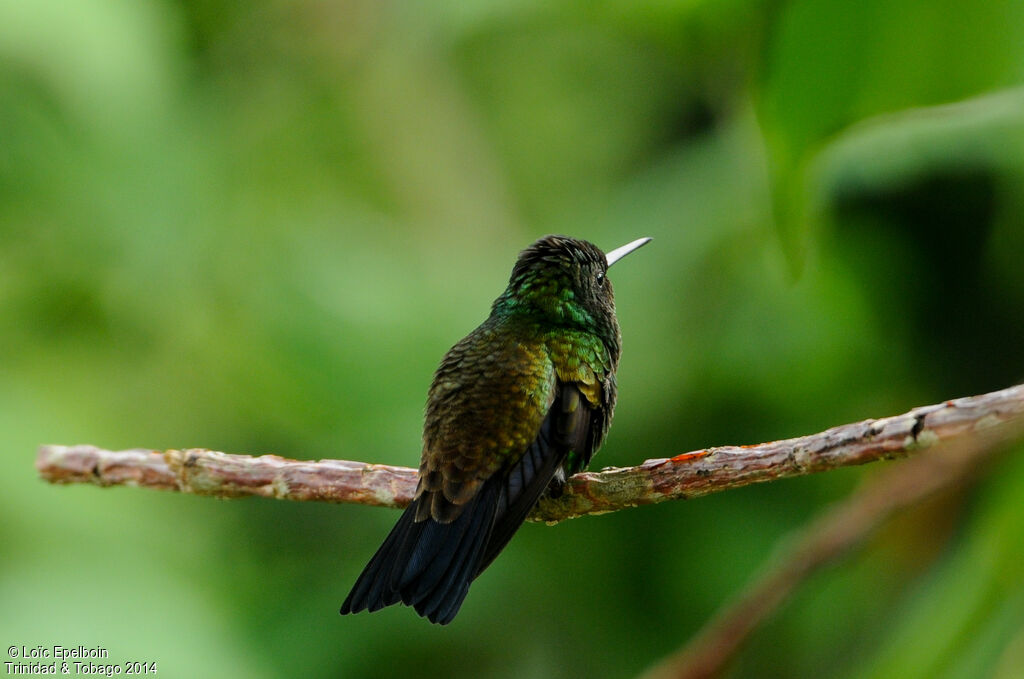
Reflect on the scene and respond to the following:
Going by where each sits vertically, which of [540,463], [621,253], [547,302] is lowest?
[540,463]

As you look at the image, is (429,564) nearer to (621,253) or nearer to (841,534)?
(841,534)

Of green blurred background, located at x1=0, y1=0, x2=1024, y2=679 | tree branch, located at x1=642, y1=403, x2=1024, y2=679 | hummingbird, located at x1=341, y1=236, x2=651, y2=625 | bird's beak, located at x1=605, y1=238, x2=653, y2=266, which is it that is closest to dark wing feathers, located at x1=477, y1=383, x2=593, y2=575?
hummingbird, located at x1=341, y1=236, x2=651, y2=625

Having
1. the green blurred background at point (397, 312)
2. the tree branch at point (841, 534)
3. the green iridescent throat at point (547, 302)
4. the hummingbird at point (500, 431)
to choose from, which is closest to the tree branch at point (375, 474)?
the hummingbird at point (500, 431)

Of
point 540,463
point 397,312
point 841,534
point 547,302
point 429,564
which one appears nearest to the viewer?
point 841,534

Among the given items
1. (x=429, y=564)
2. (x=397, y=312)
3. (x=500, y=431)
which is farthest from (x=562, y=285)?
(x=397, y=312)

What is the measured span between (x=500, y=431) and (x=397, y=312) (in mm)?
1487

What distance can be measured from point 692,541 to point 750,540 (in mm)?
173

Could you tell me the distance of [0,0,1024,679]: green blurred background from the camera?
290 centimetres

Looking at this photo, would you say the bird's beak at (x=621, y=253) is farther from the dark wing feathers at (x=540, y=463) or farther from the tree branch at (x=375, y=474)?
the tree branch at (x=375, y=474)

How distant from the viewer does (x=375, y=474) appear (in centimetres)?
185

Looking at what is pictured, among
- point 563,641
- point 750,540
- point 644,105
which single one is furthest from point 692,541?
point 644,105

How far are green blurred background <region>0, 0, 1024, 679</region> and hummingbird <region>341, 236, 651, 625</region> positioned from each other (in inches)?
29.3

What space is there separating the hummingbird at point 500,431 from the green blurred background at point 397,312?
74cm

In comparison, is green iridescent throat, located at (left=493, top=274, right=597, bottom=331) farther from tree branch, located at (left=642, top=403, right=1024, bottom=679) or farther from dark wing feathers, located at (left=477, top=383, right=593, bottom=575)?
tree branch, located at (left=642, top=403, right=1024, bottom=679)
